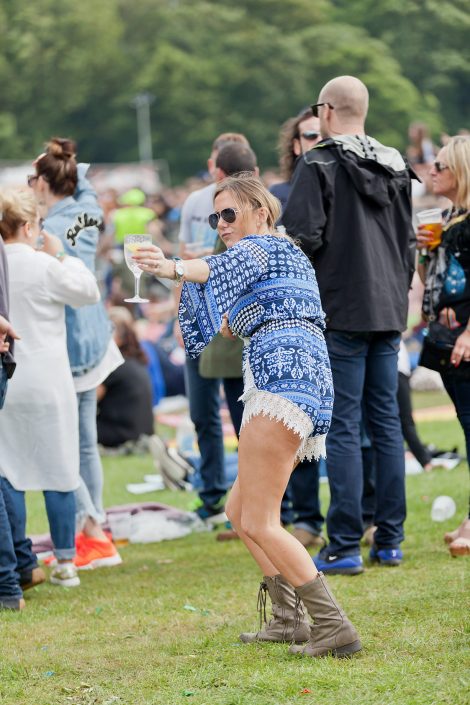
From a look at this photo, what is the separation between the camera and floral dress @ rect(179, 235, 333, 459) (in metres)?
4.17

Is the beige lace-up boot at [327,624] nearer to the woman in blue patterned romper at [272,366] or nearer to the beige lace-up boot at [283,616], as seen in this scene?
the woman in blue patterned romper at [272,366]

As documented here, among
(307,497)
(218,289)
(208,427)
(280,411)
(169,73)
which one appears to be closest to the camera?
(218,289)

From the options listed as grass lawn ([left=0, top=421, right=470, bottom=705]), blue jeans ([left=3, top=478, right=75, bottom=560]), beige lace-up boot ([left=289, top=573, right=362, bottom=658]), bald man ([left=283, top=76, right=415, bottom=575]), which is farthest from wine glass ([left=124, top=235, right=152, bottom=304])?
blue jeans ([left=3, top=478, right=75, bottom=560])

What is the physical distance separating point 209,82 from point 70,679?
78.6 metres

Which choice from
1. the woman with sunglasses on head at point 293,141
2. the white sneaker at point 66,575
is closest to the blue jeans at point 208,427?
the woman with sunglasses on head at point 293,141

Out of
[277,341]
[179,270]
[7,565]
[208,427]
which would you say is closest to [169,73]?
[208,427]

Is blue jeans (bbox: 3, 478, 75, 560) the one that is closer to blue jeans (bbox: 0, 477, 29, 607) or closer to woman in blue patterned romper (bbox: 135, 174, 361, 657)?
Result: blue jeans (bbox: 0, 477, 29, 607)

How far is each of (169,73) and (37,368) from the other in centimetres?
7836

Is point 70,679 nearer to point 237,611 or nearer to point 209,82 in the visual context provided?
point 237,611

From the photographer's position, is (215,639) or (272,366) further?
(215,639)

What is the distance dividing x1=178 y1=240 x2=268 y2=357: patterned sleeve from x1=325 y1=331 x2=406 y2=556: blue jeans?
5.10 feet

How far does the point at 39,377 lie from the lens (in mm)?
5789

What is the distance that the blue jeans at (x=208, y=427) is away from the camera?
715cm

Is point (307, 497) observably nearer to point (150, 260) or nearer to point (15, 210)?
point (15, 210)
